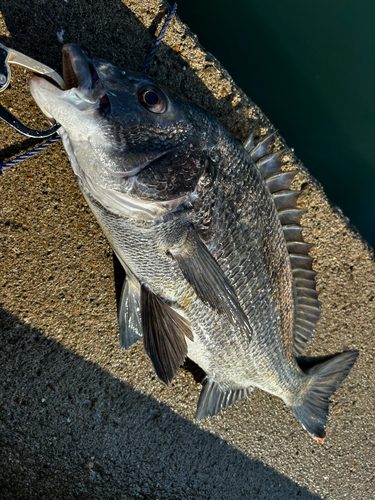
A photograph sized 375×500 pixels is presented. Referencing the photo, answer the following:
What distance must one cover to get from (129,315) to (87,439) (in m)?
0.74

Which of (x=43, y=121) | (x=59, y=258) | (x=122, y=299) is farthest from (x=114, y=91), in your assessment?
(x=122, y=299)

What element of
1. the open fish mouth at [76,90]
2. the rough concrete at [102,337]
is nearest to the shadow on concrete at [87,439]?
the rough concrete at [102,337]

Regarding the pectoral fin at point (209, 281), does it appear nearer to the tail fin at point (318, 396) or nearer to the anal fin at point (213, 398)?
the anal fin at point (213, 398)

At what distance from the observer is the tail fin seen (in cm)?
238

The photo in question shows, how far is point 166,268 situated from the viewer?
1638 mm

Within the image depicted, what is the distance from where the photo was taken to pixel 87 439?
199cm

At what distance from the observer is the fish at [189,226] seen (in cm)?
137

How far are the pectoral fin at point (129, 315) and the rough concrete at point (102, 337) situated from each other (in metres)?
0.10

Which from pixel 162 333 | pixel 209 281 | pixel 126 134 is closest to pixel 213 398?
pixel 162 333

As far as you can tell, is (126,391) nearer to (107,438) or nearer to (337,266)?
(107,438)

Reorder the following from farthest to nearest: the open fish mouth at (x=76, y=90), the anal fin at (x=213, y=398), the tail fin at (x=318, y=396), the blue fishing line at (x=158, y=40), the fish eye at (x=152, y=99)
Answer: the tail fin at (x=318, y=396), the anal fin at (x=213, y=398), the blue fishing line at (x=158, y=40), the fish eye at (x=152, y=99), the open fish mouth at (x=76, y=90)

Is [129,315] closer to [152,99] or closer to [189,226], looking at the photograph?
[189,226]

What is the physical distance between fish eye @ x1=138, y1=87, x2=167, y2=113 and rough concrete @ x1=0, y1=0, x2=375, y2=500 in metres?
0.65

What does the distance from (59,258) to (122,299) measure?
1.33ft
